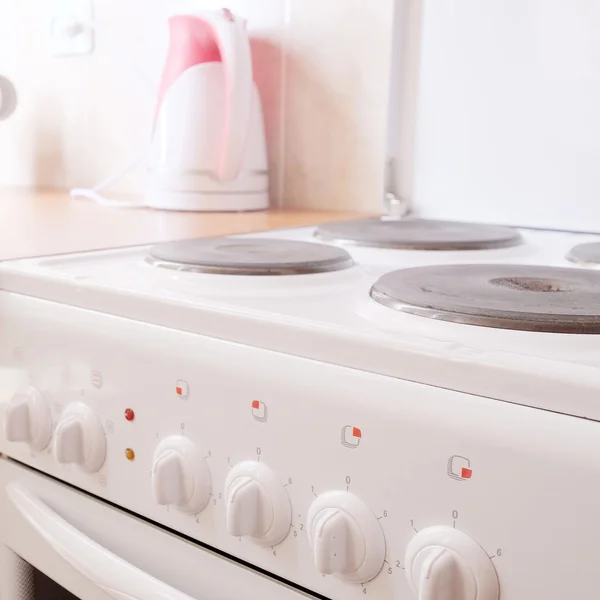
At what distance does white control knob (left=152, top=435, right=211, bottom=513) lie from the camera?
51cm

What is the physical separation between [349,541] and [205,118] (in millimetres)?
826

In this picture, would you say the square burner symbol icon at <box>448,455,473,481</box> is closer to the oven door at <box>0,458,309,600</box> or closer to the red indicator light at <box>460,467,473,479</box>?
the red indicator light at <box>460,467,473,479</box>

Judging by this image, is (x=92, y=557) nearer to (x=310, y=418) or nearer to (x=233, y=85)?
(x=310, y=418)

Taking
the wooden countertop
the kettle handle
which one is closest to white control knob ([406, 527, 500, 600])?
the wooden countertop

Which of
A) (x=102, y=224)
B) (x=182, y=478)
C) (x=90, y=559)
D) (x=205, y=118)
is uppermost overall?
(x=205, y=118)

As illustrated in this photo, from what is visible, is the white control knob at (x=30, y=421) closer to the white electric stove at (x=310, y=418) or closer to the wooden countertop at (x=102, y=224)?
the white electric stove at (x=310, y=418)

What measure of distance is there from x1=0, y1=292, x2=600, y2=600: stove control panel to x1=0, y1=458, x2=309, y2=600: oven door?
0.02m

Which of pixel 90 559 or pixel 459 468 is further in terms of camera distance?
pixel 90 559

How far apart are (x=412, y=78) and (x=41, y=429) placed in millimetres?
771

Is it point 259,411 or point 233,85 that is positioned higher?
point 233,85

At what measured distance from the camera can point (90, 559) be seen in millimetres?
608

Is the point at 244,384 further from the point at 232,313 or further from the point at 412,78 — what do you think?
the point at 412,78

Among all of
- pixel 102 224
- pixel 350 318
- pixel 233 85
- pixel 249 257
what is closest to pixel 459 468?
pixel 350 318

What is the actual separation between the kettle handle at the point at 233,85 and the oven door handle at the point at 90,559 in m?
0.60
